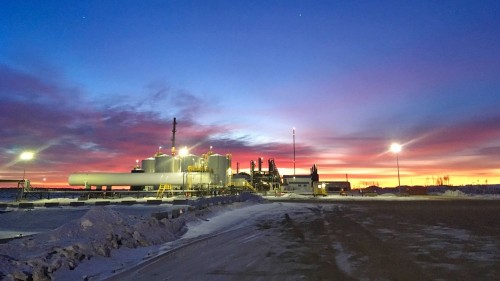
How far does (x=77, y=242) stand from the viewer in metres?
9.59

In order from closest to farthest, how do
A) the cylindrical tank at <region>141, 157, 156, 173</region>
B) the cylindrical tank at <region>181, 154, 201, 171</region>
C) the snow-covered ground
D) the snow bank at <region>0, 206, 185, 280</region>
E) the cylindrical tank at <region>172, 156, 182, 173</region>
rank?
1. the snow bank at <region>0, 206, 185, 280</region>
2. the snow-covered ground
3. the cylindrical tank at <region>181, 154, 201, 171</region>
4. the cylindrical tank at <region>172, 156, 182, 173</region>
5. the cylindrical tank at <region>141, 157, 156, 173</region>

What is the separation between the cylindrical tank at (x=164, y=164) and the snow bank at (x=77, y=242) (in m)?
71.1

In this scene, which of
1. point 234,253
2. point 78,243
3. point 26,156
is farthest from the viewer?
point 26,156

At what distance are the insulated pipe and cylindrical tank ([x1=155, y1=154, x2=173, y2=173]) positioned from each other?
1048 cm

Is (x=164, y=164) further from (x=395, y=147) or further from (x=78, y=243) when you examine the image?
(x=78, y=243)

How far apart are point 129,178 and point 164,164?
11803 mm

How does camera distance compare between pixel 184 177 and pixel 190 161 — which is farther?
pixel 190 161

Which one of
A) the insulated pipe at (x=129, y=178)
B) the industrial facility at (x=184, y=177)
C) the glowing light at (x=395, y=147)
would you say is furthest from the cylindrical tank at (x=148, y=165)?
the glowing light at (x=395, y=147)

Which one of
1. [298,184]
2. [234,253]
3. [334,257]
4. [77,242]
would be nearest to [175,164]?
[298,184]

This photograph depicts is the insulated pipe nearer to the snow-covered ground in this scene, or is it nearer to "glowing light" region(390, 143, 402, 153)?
"glowing light" region(390, 143, 402, 153)

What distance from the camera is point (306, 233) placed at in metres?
14.7

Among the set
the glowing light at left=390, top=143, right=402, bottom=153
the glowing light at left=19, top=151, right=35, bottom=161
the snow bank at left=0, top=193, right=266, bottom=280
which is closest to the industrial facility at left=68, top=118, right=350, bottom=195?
the glowing light at left=390, top=143, right=402, bottom=153

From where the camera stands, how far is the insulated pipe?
69.8m

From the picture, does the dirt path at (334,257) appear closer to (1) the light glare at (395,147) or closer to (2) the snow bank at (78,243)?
(2) the snow bank at (78,243)
